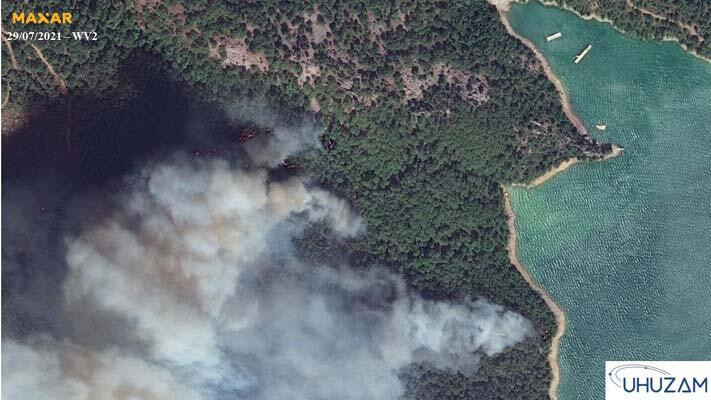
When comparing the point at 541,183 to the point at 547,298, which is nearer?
the point at 547,298

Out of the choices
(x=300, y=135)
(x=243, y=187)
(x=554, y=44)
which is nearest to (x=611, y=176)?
(x=554, y=44)

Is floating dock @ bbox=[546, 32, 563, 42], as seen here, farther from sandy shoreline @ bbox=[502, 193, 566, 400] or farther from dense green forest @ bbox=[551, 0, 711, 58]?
sandy shoreline @ bbox=[502, 193, 566, 400]

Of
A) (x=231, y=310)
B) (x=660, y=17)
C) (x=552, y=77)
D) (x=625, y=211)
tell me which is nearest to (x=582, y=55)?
(x=552, y=77)

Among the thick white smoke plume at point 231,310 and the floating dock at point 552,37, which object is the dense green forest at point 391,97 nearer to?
the thick white smoke plume at point 231,310

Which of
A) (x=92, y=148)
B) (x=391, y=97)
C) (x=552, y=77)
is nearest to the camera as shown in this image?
(x=92, y=148)

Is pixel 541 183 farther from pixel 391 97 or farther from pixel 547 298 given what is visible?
pixel 391 97

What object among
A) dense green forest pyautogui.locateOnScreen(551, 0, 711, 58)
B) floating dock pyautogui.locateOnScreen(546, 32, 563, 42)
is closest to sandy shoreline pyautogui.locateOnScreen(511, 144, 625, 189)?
dense green forest pyautogui.locateOnScreen(551, 0, 711, 58)
